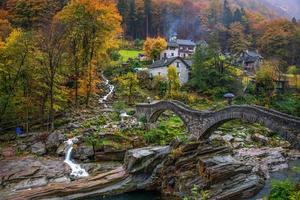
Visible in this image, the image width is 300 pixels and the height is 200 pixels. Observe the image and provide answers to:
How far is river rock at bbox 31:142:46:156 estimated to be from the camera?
39.4 m

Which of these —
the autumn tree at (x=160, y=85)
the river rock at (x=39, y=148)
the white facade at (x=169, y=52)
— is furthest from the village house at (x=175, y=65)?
the river rock at (x=39, y=148)

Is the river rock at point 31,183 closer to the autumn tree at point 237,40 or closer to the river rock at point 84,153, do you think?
the river rock at point 84,153

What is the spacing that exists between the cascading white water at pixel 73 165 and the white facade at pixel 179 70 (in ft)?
105

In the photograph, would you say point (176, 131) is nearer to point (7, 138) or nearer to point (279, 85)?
point (7, 138)

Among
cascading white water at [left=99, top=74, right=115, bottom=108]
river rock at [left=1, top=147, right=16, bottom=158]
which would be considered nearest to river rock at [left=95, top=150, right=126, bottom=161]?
river rock at [left=1, top=147, right=16, bottom=158]

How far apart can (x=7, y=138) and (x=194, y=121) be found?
2104 cm

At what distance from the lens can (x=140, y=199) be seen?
31.2 meters

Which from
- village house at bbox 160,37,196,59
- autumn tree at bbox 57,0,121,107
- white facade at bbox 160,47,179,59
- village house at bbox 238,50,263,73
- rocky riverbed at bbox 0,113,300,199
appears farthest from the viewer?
village house at bbox 238,50,263,73

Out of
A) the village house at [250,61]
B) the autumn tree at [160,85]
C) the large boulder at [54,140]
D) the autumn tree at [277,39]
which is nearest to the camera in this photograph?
the large boulder at [54,140]

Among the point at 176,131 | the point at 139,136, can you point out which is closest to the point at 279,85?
the point at 176,131

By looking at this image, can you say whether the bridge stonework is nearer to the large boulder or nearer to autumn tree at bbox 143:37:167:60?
the large boulder

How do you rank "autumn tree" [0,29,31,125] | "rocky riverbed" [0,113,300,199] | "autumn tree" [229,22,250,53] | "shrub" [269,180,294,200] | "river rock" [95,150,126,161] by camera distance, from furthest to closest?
"autumn tree" [229,22,250,53] → "autumn tree" [0,29,31,125] → "river rock" [95,150,126,161] → "rocky riverbed" [0,113,300,199] → "shrub" [269,180,294,200]

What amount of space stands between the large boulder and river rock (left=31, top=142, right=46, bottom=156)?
0.51 metres

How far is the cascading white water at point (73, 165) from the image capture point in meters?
34.9
